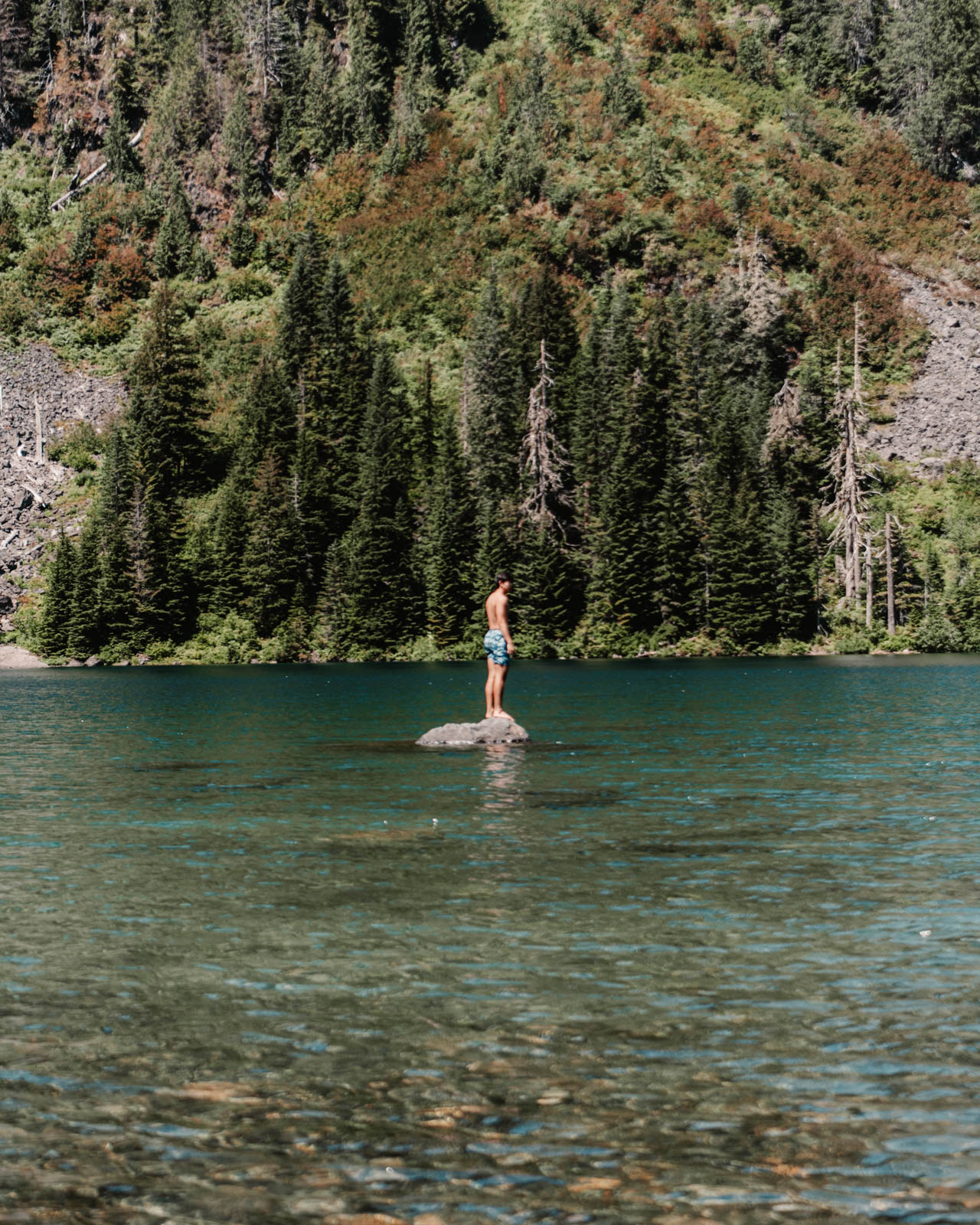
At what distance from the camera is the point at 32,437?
102 m

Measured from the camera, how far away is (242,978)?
Answer: 9.81 meters

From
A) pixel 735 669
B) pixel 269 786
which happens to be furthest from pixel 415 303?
pixel 269 786

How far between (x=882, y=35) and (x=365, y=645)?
102 m

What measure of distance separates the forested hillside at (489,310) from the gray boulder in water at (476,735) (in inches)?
2179

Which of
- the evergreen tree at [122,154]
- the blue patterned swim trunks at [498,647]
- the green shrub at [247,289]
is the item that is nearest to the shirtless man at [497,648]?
the blue patterned swim trunks at [498,647]

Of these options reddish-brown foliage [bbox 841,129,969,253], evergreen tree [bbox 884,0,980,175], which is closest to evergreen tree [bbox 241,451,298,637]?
reddish-brown foliage [bbox 841,129,969,253]

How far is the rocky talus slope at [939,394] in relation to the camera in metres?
98.6

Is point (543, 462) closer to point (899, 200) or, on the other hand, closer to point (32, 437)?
point (32, 437)

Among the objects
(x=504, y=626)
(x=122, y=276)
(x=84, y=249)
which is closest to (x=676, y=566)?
(x=504, y=626)

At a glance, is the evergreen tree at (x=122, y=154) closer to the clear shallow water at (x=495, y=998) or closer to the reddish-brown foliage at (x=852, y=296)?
the reddish-brown foliage at (x=852, y=296)

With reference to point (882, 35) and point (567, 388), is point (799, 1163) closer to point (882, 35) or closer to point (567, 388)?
point (567, 388)

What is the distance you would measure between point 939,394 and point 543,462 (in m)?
34.8

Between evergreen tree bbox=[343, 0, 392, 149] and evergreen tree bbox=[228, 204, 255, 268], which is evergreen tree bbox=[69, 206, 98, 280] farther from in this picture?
evergreen tree bbox=[343, 0, 392, 149]

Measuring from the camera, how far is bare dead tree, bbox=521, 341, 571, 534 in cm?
9088
